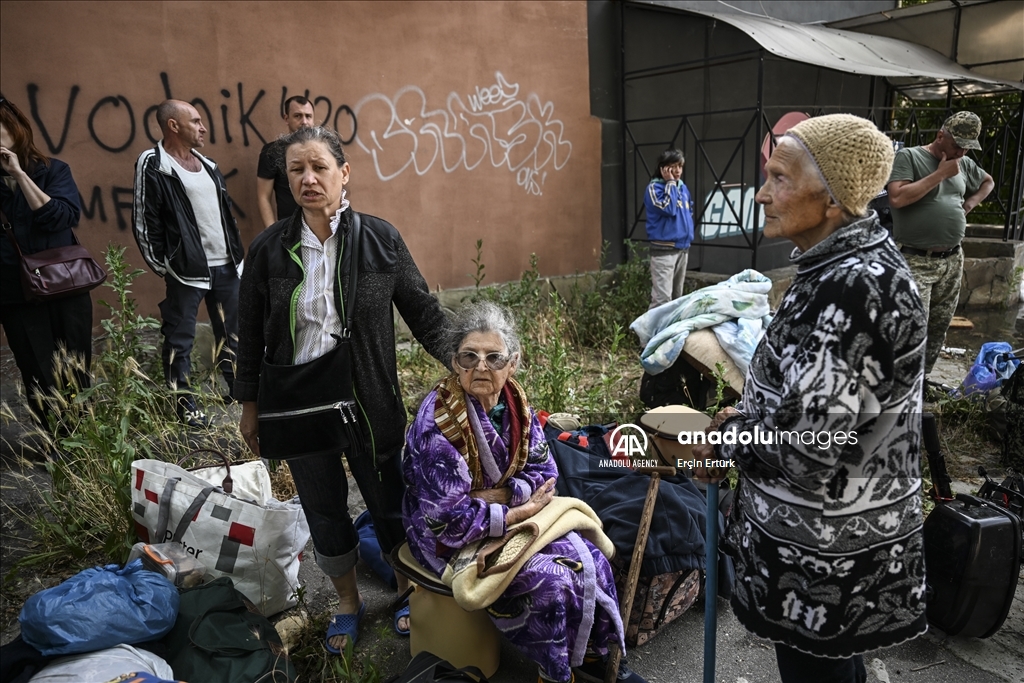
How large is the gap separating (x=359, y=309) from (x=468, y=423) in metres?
0.52

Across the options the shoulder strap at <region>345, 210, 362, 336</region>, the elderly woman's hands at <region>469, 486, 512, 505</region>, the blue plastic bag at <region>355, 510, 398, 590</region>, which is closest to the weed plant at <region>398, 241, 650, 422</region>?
the blue plastic bag at <region>355, 510, 398, 590</region>

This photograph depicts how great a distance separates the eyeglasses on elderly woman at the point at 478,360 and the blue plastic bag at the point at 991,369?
138 inches

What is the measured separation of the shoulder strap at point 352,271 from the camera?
218 centimetres

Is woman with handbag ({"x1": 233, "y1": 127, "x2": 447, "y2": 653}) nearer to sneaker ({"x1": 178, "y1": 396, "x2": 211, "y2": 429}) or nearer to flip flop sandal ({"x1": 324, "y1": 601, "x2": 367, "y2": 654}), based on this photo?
flip flop sandal ({"x1": 324, "y1": 601, "x2": 367, "y2": 654})

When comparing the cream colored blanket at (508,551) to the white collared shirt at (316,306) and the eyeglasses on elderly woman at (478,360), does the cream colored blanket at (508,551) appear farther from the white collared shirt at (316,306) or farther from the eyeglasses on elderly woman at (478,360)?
the white collared shirt at (316,306)

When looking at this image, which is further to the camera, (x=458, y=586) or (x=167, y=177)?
(x=167, y=177)

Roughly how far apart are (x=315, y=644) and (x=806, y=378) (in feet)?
6.59

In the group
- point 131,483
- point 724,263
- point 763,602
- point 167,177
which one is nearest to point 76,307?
point 167,177

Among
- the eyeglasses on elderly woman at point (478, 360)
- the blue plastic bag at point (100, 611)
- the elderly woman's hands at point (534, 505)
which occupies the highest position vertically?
the eyeglasses on elderly woman at point (478, 360)

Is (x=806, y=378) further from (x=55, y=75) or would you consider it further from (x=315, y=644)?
(x=55, y=75)

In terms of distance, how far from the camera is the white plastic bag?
2.54 m

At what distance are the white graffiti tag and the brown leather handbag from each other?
2715 millimetres

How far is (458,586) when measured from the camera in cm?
210

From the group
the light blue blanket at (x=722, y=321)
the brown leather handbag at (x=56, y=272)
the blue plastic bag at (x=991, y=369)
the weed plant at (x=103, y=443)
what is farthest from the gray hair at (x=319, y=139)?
the blue plastic bag at (x=991, y=369)
